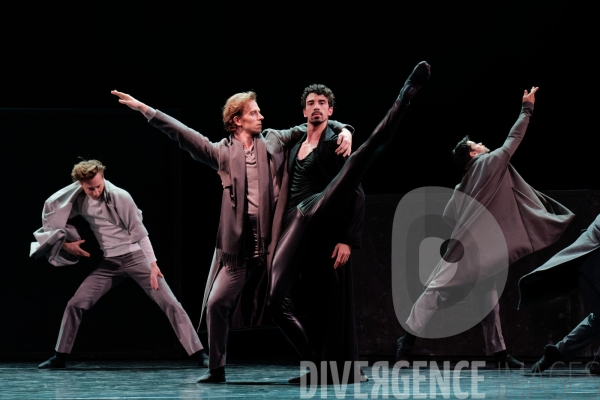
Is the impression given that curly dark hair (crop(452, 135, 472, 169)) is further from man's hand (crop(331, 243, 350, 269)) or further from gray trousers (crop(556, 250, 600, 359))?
man's hand (crop(331, 243, 350, 269))

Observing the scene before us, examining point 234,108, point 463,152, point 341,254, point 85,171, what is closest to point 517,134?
point 463,152

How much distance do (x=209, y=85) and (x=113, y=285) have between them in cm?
165

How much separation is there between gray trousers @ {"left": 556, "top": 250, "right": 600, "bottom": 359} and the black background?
185 cm

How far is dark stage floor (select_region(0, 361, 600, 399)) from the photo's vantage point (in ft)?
12.5

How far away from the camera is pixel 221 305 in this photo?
431 centimetres

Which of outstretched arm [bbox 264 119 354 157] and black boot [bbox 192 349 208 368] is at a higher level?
outstretched arm [bbox 264 119 354 157]

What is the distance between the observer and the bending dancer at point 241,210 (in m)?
4.34

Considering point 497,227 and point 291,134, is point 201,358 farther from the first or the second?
point 497,227

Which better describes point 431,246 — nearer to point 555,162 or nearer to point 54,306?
point 555,162

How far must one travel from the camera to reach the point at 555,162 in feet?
20.5

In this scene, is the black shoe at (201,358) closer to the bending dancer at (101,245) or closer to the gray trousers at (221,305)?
the bending dancer at (101,245)

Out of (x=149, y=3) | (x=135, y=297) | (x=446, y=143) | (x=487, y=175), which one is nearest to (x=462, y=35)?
(x=446, y=143)

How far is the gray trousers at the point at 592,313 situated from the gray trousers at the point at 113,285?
2.37m

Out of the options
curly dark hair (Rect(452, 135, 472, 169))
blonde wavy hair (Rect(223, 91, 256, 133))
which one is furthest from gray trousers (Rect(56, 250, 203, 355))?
curly dark hair (Rect(452, 135, 472, 169))
